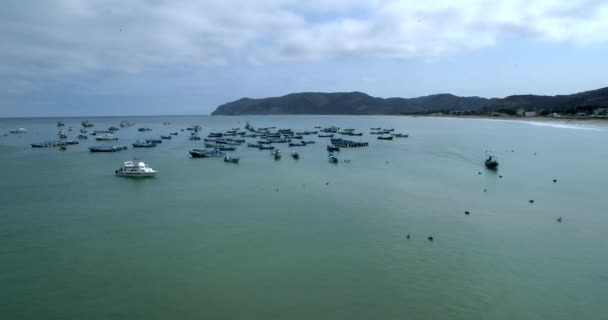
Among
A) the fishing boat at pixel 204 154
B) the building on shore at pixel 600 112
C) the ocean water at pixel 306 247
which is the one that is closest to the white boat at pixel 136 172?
the ocean water at pixel 306 247

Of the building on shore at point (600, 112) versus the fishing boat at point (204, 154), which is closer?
the fishing boat at point (204, 154)

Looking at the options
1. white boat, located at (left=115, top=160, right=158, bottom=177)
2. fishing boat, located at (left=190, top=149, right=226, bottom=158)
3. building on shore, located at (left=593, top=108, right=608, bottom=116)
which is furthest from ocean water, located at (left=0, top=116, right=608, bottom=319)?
building on shore, located at (left=593, top=108, right=608, bottom=116)

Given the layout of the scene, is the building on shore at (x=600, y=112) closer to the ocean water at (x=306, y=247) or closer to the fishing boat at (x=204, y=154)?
the ocean water at (x=306, y=247)

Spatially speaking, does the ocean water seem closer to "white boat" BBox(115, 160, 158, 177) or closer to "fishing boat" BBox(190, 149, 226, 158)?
"white boat" BBox(115, 160, 158, 177)

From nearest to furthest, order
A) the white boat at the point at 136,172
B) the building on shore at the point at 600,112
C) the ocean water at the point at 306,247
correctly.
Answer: the ocean water at the point at 306,247
the white boat at the point at 136,172
the building on shore at the point at 600,112

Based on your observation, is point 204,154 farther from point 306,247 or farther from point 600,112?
point 600,112

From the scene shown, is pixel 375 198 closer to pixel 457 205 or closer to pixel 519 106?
pixel 457 205

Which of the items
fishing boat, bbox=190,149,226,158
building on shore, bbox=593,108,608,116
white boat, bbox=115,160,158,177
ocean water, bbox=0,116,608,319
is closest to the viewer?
ocean water, bbox=0,116,608,319

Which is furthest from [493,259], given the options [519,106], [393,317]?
[519,106]
